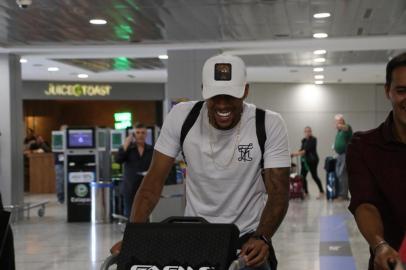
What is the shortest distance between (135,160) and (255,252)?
29.2ft

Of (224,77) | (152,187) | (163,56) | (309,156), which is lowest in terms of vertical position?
(309,156)

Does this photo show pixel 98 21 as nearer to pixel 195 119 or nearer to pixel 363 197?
pixel 195 119

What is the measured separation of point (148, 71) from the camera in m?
20.5

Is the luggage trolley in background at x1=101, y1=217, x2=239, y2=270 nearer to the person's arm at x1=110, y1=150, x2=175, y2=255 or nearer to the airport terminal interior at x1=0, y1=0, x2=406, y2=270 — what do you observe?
the person's arm at x1=110, y1=150, x2=175, y2=255

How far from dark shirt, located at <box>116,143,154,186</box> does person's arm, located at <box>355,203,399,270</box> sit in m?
9.07

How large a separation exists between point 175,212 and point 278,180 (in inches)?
275

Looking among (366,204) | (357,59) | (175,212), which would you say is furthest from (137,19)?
(366,204)

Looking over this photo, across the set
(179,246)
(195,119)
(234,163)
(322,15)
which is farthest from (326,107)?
(179,246)

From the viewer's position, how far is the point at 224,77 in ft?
9.21

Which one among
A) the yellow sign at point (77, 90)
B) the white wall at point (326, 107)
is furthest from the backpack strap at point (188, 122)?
the white wall at point (326, 107)

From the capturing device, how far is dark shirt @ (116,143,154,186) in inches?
446

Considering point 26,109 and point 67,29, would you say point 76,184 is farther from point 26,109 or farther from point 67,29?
point 26,109

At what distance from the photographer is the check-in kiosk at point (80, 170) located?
1359cm

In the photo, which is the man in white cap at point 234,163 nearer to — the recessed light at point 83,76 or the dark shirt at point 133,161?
the dark shirt at point 133,161
